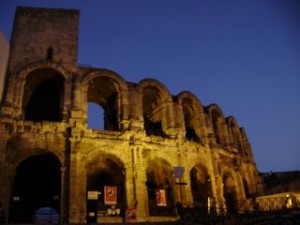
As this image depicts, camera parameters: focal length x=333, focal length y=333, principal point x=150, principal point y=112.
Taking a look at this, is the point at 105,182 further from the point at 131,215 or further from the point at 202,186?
the point at 202,186

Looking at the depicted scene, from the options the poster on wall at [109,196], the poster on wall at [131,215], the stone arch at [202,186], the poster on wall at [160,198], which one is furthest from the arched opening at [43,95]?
the stone arch at [202,186]

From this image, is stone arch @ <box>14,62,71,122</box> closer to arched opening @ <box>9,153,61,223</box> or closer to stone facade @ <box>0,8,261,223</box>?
stone facade @ <box>0,8,261,223</box>

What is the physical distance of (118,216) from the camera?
18938 millimetres

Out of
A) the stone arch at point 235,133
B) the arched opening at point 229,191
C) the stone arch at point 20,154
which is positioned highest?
the stone arch at point 235,133

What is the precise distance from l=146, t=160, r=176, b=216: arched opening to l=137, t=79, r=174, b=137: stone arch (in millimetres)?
2329

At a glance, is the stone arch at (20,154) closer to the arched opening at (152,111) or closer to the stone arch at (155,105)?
the stone arch at (155,105)

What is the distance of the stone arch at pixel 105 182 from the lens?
61.9 feet

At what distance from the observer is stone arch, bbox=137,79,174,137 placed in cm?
2329

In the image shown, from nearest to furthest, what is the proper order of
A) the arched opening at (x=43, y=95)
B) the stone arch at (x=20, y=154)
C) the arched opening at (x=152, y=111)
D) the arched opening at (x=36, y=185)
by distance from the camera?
the stone arch at (x=20, y=154), the arched opening at (x=43, y=95), the arched opening at (x=36, y=185), the arched opening at (x=152, y=111)

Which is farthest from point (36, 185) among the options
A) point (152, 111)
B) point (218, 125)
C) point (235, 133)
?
point (235, 133)

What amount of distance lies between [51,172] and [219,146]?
12.3 metres

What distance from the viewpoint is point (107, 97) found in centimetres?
2470

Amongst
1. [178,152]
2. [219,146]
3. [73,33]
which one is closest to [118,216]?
[178,152]

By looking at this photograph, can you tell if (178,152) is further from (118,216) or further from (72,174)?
(72,174)
